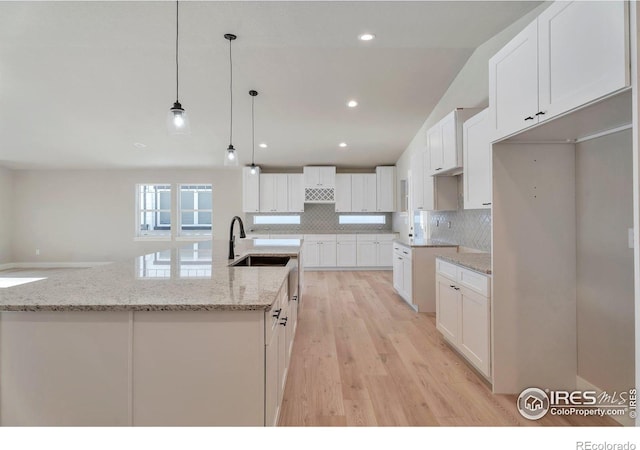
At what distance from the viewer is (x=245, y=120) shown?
516 cm

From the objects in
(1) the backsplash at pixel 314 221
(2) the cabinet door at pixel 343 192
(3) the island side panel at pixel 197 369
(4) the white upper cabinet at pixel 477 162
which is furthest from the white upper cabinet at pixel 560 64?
(1) the backsplash at pixel 314 221

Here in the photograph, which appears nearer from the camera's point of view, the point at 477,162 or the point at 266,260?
the point at 477,162

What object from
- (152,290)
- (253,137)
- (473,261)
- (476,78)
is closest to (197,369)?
(152,290)

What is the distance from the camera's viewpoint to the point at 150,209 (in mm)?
7906

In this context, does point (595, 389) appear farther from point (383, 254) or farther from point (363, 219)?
point (363, 219)

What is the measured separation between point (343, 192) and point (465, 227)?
3.80 metres

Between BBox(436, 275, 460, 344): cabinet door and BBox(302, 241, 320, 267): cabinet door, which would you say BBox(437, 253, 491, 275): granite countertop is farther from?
BBox(302, 241, 320, 267): cabinet door

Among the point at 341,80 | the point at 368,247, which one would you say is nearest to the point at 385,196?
the point at 368,247

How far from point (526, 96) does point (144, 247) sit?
8235 mm

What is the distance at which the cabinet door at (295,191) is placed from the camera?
7145 mm

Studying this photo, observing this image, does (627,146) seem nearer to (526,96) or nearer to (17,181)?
(526,96)

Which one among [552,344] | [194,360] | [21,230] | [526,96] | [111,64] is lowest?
[552,344]

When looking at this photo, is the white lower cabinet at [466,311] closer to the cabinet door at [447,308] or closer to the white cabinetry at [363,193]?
the cabinet door at [447,308]

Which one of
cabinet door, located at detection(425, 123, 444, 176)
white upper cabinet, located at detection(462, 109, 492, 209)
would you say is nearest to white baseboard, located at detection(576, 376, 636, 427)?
white upper cabinet, located at detection(462, 109, 492, 209)
